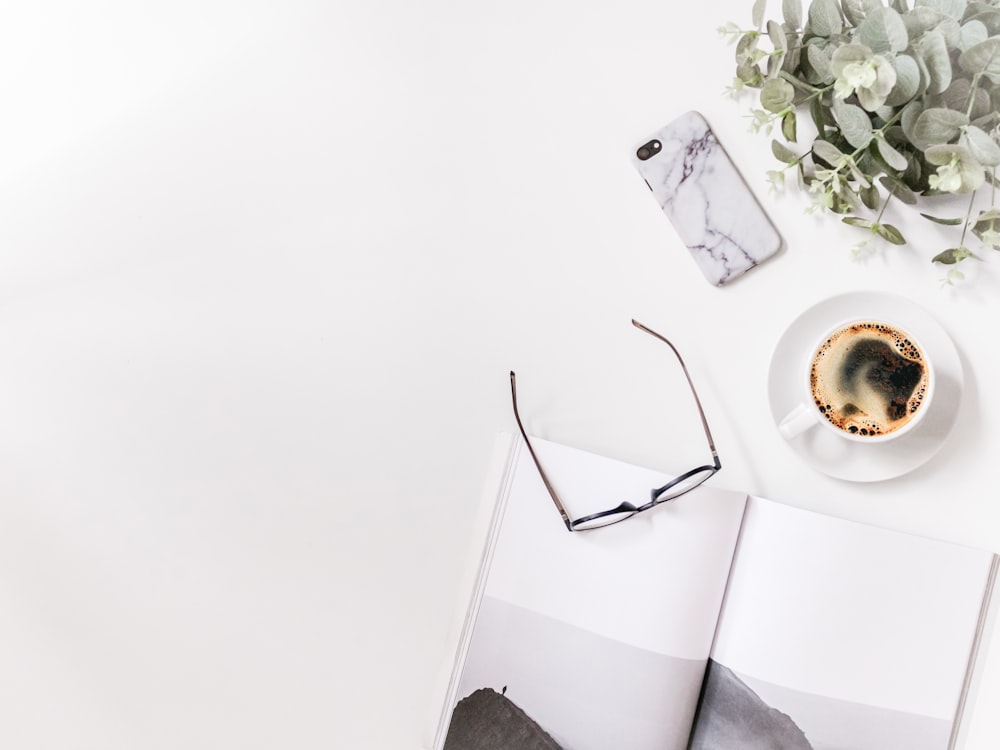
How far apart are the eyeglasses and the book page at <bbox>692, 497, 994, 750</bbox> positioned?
84 mm

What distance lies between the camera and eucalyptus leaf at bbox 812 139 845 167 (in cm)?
65

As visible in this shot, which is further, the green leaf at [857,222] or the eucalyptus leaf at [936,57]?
the green leaf at [857,222]

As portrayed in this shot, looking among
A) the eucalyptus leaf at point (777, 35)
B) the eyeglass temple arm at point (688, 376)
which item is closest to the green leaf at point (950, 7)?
the eucalyptus leaf at point (777, 35)

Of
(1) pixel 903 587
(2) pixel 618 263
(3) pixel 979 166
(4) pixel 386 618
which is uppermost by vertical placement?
(3) pixel 979 166

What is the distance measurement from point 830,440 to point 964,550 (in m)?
0.14

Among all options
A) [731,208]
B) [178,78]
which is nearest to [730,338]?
[731,208]

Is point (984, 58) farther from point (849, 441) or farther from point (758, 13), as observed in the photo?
point (849, 441)

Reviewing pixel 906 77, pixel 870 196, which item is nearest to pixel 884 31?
pixel 906 77

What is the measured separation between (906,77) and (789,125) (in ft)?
0.34

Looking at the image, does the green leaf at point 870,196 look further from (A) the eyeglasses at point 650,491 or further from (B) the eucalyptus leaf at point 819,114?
(A) the eyeglasses at point 650,491

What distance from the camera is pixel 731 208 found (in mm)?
715

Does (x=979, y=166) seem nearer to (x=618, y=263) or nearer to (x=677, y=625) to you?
(x=618, y=263)

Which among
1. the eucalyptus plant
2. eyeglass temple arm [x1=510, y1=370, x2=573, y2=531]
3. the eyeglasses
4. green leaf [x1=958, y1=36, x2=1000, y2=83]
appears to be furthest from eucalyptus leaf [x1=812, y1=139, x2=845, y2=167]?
eyeglass temple arm [x1=510, y1=370, x2=573, y2=531]

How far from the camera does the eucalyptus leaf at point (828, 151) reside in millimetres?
648
